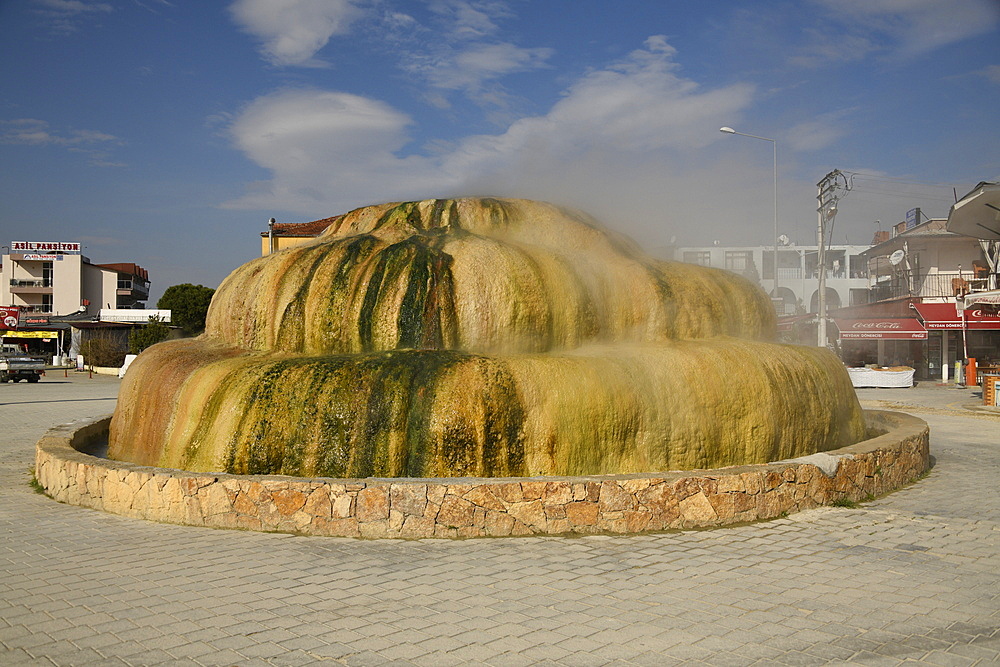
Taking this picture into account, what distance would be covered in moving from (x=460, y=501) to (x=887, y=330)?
30.0 meters

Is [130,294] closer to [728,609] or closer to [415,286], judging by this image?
[415,286]

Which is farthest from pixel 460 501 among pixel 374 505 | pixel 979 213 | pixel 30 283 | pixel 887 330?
pixel 30 283

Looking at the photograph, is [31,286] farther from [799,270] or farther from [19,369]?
[799,270]

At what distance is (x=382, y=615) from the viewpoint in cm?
486

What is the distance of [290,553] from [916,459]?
25.9 feet

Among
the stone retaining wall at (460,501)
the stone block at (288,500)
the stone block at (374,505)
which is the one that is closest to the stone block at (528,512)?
the stone retaining wall at (460,501)

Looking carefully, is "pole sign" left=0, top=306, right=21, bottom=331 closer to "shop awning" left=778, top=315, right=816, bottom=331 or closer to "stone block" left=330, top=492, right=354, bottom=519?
"stone block" left=330, top=492, right=354, bottom=519

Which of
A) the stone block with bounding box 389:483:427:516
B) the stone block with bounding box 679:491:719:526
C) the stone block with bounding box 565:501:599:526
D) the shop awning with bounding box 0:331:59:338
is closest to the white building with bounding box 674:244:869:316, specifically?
the stone block with bounding box 679:491:719:526

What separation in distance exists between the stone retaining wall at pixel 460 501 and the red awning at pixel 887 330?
26857 millimetres

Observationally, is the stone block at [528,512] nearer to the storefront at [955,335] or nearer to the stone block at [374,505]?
the stone block at [374,505]

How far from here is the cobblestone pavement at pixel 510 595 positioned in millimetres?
4309

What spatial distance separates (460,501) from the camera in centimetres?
674

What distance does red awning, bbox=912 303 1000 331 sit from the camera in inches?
1212

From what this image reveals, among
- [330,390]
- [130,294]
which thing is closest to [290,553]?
[330,390]
